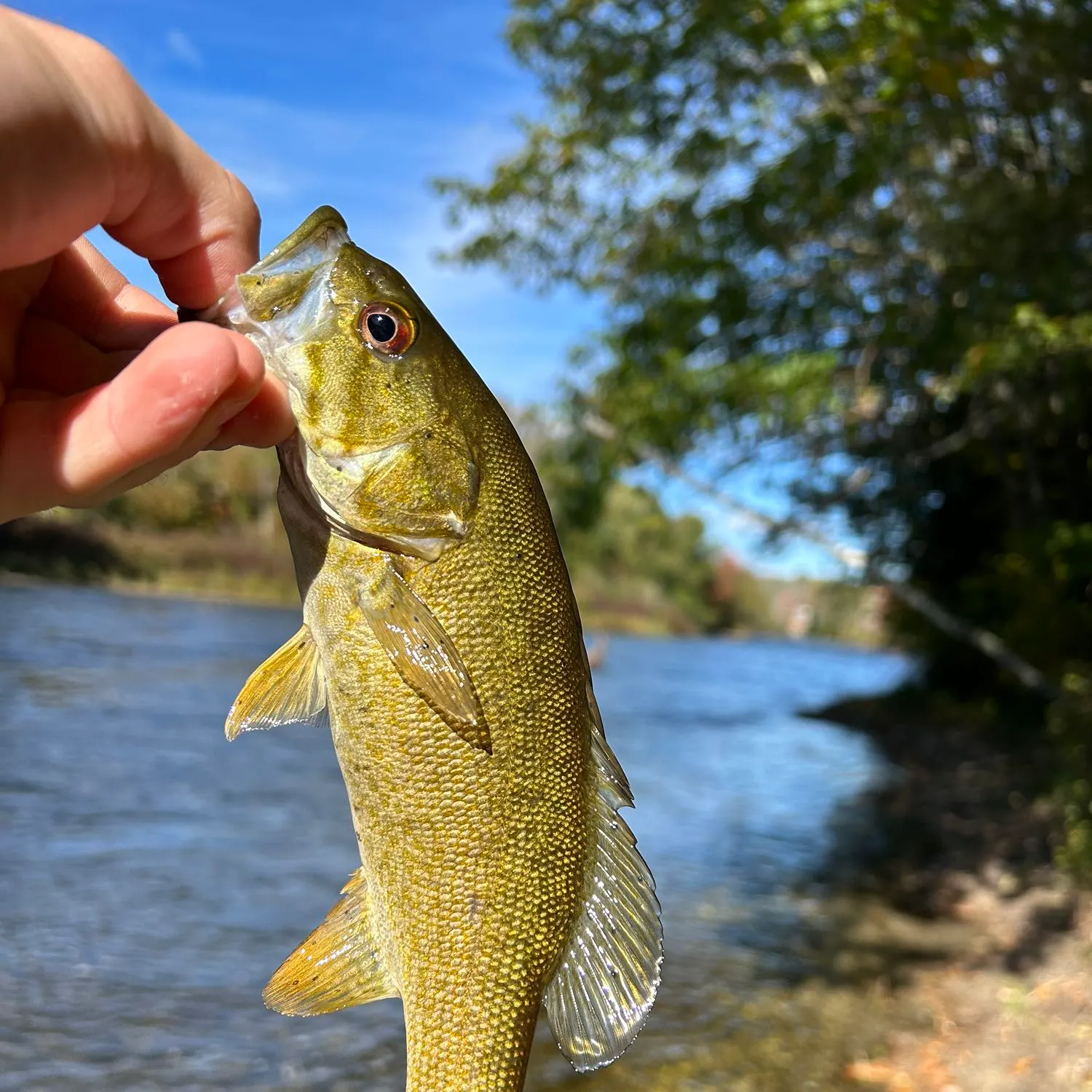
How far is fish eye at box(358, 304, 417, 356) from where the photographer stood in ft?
6.57

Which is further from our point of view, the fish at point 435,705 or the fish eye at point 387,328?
the fish eye at point 387,328

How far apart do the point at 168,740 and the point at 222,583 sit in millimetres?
36500

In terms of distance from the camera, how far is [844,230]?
10.3 metres

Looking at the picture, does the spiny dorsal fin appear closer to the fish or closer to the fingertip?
the fish

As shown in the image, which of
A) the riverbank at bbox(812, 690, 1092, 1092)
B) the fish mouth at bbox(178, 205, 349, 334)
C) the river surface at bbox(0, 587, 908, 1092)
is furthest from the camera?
the riverbank at bbox(812, 690, 1092, 1092)

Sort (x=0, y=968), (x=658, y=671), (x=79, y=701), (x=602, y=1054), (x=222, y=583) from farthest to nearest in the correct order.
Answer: (x=222, y=583) < (x=658, y=671) < (x=79, y=701) < (x=0, y=968) < (x=602, y=1054)

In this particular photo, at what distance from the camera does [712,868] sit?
1047cm

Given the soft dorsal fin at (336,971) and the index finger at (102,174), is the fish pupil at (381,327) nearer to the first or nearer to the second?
the index finger at (102,174)

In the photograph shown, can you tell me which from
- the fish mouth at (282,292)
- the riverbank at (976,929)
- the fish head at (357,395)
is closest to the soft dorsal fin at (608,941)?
the fish head at (357,395)

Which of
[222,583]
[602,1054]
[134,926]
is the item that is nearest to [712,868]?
[134,926]

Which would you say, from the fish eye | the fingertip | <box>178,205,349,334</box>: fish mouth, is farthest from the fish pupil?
the fingertip

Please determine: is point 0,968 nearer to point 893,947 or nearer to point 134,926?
point 134,926

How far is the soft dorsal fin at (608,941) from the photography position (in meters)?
1.99

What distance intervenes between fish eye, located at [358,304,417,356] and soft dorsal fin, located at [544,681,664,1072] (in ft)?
2.65
